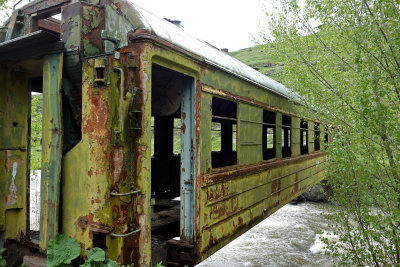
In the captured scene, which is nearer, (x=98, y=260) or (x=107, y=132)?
(x=98, y=260)

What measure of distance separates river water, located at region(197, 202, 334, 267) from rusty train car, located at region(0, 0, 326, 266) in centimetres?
313

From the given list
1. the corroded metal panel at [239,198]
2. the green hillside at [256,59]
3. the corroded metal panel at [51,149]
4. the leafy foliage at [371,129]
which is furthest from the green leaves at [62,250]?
the green hillside at [256,59]

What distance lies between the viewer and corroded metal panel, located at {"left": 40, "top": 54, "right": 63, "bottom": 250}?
2.78 metres

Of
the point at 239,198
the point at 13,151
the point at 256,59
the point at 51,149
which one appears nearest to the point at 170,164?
the point at 239,198

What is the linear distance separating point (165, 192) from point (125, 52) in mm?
4352

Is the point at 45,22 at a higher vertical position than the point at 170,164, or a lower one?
higher

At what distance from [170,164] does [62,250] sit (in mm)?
4016

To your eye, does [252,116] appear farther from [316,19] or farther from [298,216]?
[298,216]

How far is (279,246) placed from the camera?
8.43 metres

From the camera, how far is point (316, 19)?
227 inches

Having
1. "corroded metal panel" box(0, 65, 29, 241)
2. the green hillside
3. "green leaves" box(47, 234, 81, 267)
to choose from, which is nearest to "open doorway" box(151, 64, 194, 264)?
"green leaves" box(47, 234, 81, 267)

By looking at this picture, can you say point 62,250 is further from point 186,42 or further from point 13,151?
point 186,42

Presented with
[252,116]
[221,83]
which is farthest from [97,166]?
[252,116]

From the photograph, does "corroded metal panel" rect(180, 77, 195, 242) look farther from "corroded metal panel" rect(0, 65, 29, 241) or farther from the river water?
the river water
